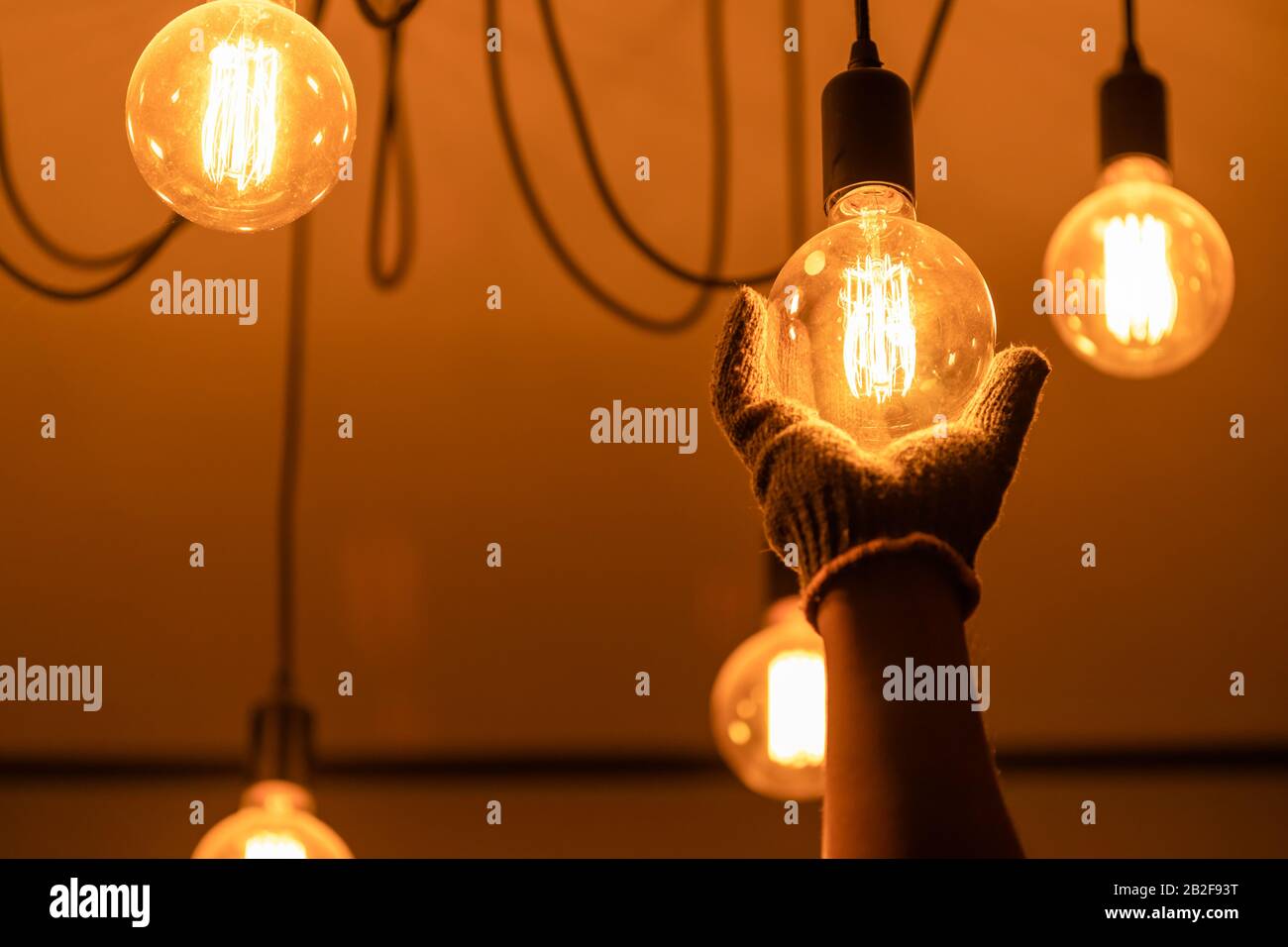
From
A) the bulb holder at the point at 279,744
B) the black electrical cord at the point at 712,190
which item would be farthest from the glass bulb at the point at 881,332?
the bulb holder at the point at 279,744

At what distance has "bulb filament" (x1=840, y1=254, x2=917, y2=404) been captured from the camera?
86 cm

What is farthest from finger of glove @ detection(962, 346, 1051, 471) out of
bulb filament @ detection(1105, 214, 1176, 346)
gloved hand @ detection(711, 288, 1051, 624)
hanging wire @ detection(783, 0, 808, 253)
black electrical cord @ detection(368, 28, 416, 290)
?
black electrical cord @ detection(368, 28, 416, 290)

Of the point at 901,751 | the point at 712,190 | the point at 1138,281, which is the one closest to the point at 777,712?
the point at 1138,281

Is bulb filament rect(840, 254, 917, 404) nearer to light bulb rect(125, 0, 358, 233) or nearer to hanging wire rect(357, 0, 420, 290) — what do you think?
light bulb rect(125, 0, 358, 233)

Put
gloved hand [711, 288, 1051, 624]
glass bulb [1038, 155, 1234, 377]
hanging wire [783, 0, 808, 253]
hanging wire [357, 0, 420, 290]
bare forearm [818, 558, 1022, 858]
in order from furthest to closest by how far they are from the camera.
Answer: hanging wire [357, 0, 420, 290], hanging wire [783, 0, 808, 253], glass bulb [1038, 155, 1234, 377], gloved hand [711, 288, 1051, 624], bare forearm [818, 558, 1022, 858]

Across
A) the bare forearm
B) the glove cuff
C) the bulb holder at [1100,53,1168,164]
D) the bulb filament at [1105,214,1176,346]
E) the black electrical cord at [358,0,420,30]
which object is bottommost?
the bare forearm

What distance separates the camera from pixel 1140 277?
1459 mm

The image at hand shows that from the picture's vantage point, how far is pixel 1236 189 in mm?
2424

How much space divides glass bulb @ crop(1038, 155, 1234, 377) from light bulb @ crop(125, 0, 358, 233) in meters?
0.72

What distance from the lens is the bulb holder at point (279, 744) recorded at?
206cm

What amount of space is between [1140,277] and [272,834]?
117cm

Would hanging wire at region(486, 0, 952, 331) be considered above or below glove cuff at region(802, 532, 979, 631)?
above

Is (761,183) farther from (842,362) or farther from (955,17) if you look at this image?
(842,362)

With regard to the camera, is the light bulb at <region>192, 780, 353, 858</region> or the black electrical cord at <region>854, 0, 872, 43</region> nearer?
the black electrical cord at <region>854, 0, 872, 43</region>
